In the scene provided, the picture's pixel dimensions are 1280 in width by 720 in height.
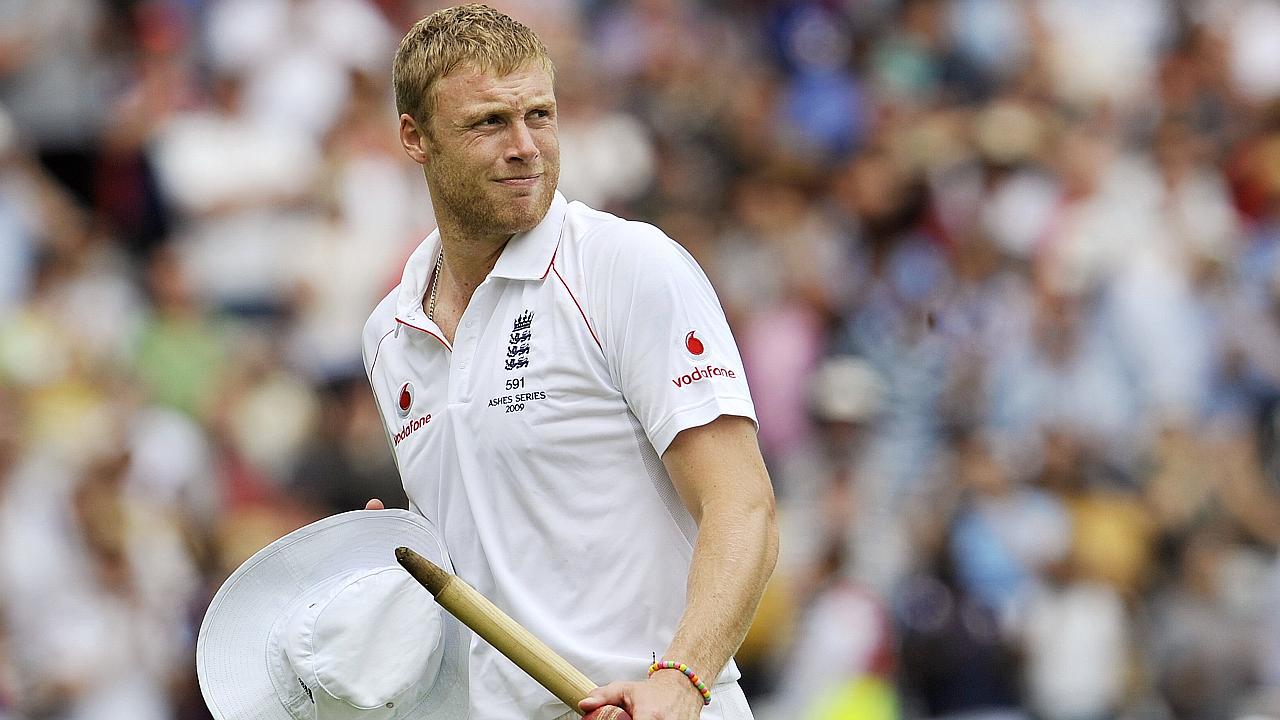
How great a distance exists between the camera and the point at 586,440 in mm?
4648

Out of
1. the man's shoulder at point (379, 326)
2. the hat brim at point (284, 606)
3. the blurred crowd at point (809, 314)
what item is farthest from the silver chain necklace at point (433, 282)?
the blurred crowd at point (809, 314)

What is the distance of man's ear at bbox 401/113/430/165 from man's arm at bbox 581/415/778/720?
1001 mm

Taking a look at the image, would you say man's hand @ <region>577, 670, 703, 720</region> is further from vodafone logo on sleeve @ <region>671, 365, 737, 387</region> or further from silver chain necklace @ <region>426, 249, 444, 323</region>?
silver chain necklace @ <region>426, 249, 444, 323</region>

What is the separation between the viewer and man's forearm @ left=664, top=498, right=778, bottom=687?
4.23 metres

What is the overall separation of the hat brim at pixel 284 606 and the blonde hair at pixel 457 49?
3.24 ft

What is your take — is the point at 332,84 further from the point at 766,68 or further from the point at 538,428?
the point at 538,428

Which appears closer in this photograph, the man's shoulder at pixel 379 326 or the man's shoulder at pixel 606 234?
the man's shoulder at pixel 606 234

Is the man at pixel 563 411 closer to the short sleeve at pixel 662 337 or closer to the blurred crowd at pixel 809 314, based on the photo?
Answer: the short sleeve at pixel 662 337

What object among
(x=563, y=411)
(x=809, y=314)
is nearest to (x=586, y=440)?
(x=563, y=411)

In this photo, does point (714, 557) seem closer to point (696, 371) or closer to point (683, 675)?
point (683, 675)

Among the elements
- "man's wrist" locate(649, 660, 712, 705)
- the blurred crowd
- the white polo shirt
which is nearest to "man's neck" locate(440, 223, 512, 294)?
the white polo shirt

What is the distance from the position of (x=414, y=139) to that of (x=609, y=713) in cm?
159

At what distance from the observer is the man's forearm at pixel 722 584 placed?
4230mm

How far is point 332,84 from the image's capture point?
43.6ft
